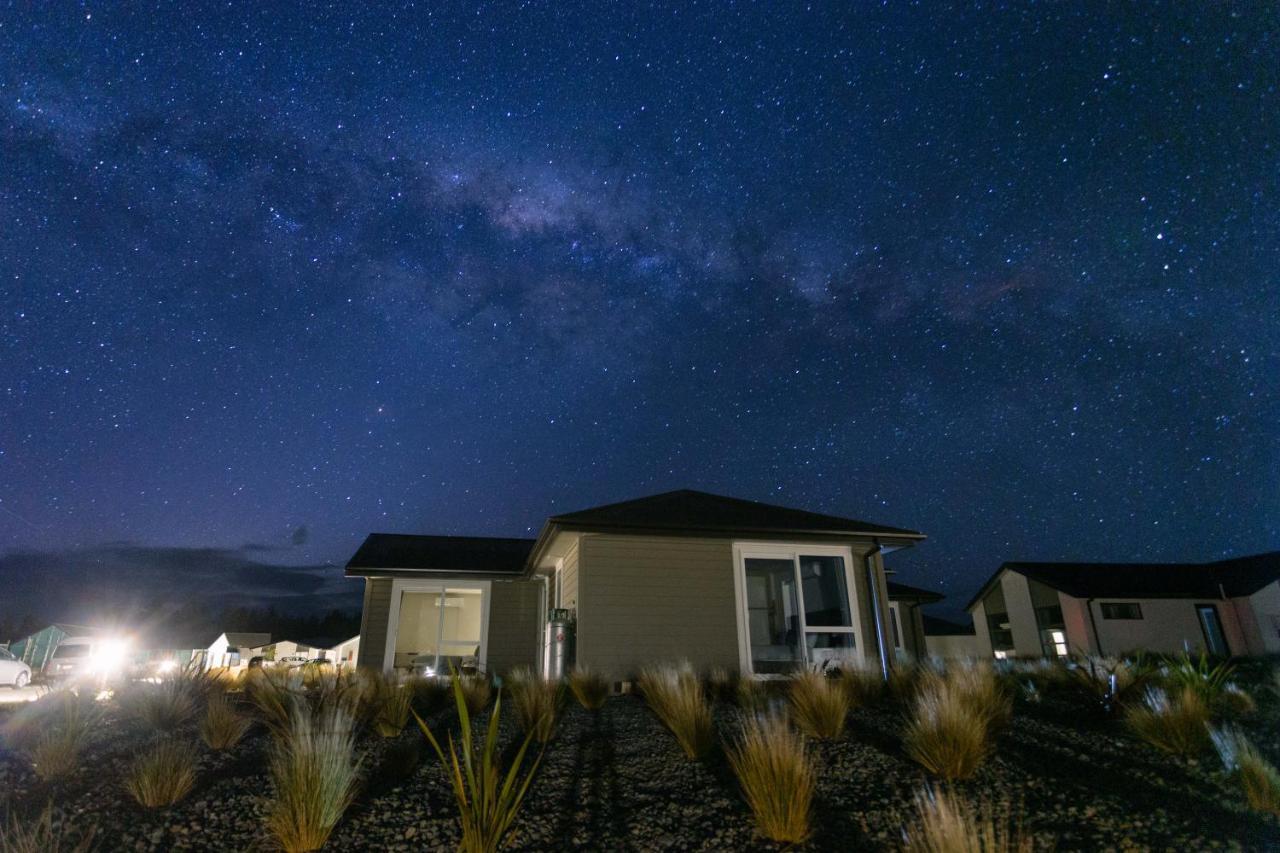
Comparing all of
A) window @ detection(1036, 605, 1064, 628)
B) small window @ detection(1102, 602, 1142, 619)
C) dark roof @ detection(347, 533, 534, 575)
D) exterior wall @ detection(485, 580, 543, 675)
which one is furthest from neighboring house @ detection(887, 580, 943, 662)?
dark roof @ detection(347, 533, 534, 575)

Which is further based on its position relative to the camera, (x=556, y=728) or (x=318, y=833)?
(x=556, y=728)

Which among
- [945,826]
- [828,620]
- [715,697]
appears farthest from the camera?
[828,620]

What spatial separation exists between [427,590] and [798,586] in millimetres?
8586

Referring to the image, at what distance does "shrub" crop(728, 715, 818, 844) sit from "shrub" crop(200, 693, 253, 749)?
411 centimetres

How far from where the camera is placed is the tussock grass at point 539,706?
5.26 m

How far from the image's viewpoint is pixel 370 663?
1367cm

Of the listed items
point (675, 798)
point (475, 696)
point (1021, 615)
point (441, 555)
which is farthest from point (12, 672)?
point (1021, 615)

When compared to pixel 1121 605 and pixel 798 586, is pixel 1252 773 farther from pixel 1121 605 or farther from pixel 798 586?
pixel 1121 605

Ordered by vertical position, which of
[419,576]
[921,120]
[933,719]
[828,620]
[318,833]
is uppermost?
[921,120]

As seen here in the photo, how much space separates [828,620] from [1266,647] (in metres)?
22.5

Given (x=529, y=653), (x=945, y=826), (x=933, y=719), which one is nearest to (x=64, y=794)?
(x=945, y=826)

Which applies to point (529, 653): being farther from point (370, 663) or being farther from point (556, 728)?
point (556, 728)

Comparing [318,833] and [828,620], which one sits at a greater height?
[828,620]

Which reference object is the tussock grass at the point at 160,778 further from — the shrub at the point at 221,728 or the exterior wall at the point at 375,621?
the exterior wall at the point at 375,621
